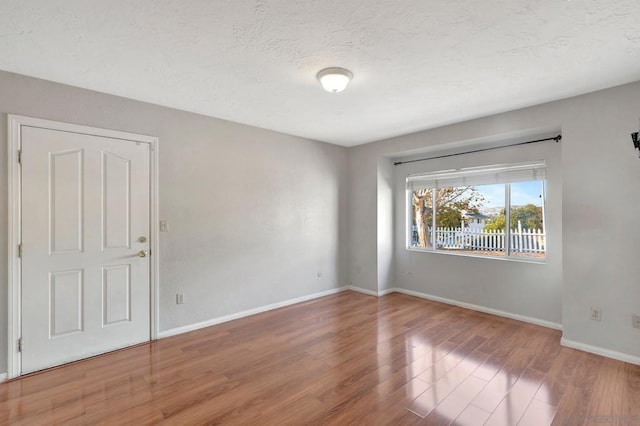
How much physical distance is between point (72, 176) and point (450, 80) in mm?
3557

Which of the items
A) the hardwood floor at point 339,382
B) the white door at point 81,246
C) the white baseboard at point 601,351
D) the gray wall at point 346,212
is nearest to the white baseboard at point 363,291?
the gray wall at point 346,212

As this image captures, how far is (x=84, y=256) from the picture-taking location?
2.83m

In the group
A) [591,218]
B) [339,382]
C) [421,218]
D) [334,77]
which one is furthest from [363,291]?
[334,77]

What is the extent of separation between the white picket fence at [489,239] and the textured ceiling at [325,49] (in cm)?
160

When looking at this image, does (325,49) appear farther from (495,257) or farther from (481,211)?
(495,257)

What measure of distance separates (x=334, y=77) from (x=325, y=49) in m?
0.30

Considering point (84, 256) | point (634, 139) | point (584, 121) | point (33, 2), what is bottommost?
point (84, 256)

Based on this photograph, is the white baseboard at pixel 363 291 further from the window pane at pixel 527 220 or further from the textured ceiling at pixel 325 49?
the textured ceiling at pixel 325 49

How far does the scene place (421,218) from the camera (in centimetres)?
498

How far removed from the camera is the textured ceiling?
1.75 m

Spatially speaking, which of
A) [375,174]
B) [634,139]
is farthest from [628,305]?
[375,174]

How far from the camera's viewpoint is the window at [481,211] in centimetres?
371

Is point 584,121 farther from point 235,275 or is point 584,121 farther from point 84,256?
point 84,256

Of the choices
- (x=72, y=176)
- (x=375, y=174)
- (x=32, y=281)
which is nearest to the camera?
(x=32, y=281)
